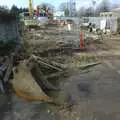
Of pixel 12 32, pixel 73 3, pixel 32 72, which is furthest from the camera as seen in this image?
pixel 73 3

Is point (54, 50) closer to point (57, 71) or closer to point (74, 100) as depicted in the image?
point (57, 71)

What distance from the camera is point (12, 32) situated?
21328mm

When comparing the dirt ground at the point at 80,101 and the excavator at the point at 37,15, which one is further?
the excavator at the point at 37,15

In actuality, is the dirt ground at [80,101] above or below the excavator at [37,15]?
below

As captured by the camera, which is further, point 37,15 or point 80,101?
point 37,15

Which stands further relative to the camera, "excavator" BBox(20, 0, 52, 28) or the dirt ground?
"excavator" BBox(20, 0, 52, 28)

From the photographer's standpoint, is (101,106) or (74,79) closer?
(101,106)

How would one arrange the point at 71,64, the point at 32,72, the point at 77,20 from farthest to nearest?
the point at 77,20 < the point at 71,64 < the point at 32,72

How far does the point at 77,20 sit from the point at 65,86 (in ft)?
159

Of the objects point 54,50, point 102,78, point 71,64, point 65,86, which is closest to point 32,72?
point 65,86

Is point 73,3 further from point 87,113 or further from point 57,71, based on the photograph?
point 87,113

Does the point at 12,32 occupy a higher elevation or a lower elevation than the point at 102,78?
higher

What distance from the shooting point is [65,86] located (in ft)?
39.9

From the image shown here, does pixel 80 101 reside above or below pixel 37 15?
below
